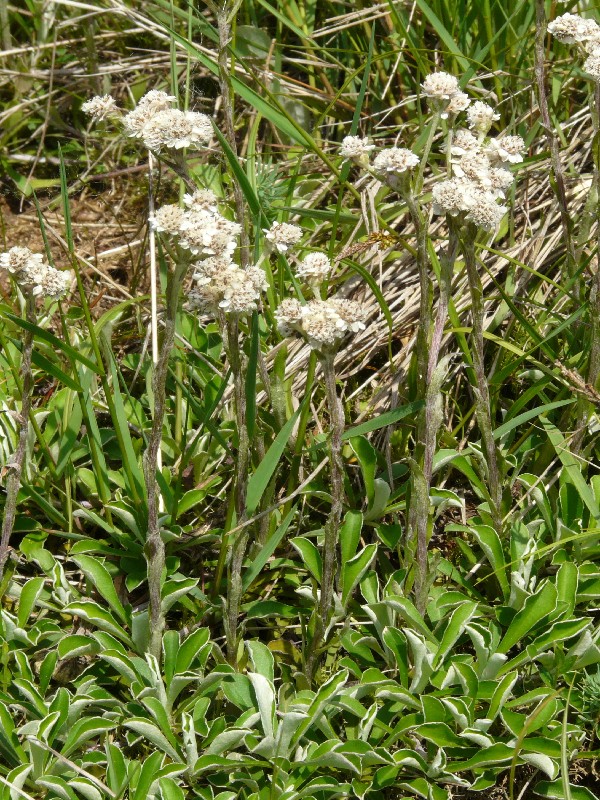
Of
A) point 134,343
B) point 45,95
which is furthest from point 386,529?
point 45,95

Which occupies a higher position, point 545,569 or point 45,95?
point 45,95

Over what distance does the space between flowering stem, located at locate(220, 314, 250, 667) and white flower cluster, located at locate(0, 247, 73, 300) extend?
0.38 metres

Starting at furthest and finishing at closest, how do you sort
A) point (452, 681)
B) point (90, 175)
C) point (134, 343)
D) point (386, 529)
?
point (90, 175), point (134, 343), point (386, 529), point (452, 681)

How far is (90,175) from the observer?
383 centimetres

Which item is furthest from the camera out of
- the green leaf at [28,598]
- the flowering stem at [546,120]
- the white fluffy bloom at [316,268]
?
the flowering stem at [546,120]

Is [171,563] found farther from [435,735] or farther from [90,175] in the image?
[90,175]

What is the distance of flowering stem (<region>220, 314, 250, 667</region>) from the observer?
2037 millimetres

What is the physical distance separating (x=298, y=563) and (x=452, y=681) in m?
0.54

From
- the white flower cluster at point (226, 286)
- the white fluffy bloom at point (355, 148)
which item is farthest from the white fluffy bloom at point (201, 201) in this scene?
the white fluffy bloom at point (355, 148)

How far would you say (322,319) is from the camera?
190cm

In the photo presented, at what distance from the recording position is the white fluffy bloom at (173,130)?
1934 millimetres

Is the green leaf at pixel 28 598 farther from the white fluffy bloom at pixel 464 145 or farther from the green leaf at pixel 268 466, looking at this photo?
the white fluffy bloom at pixel 464 145

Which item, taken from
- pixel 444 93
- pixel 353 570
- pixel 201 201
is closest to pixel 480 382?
pixel 353 570

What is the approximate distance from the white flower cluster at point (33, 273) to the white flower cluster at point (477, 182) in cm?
86
